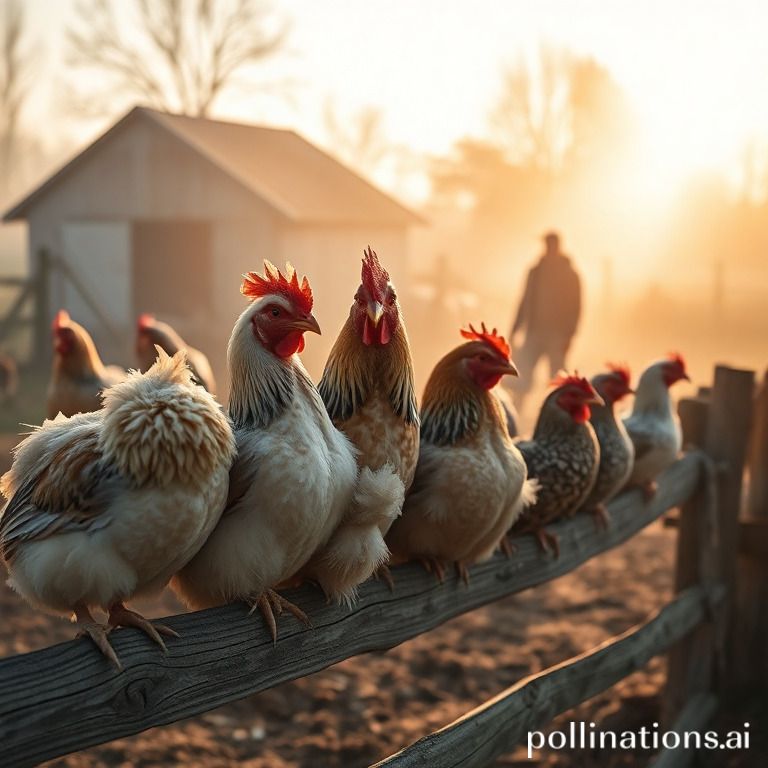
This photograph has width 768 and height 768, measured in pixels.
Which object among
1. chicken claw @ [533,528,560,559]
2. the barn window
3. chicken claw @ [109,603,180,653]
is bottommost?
chicken claw @ [533,528,560,559]

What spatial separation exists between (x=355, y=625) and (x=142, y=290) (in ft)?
52.7

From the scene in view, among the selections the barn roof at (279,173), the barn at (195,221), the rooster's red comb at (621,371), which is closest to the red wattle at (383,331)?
the rooster's red comb at (621,371)

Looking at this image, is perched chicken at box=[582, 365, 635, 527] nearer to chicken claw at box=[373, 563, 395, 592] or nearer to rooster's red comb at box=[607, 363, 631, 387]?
rooster's red comb at box=[607, 363, 631, 387]

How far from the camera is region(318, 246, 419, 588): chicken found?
2.26 m

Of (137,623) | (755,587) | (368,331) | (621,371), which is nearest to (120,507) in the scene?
(137,623)

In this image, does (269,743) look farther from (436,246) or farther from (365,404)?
(436,246)

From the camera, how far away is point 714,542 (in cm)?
435

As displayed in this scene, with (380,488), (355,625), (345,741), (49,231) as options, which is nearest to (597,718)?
(345,741)

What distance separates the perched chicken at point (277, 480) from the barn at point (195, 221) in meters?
11.8

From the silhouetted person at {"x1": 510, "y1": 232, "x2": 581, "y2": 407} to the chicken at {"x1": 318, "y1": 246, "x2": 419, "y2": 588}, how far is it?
6.02 metres

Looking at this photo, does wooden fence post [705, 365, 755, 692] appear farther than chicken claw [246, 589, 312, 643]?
Yes

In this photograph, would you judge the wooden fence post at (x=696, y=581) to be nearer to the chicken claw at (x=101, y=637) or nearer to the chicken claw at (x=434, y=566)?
the chicken claw at (x=434, y=566)

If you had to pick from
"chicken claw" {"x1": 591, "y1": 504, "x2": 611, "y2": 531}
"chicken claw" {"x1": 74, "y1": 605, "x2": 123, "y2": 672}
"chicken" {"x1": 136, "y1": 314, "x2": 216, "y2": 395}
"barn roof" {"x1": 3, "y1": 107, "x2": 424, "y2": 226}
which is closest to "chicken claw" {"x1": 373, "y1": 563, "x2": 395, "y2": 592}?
"chicken claw" {"x1": 74, "y1": 605, "x2": 123, "y2": 672}

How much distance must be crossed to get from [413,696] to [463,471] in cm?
247
